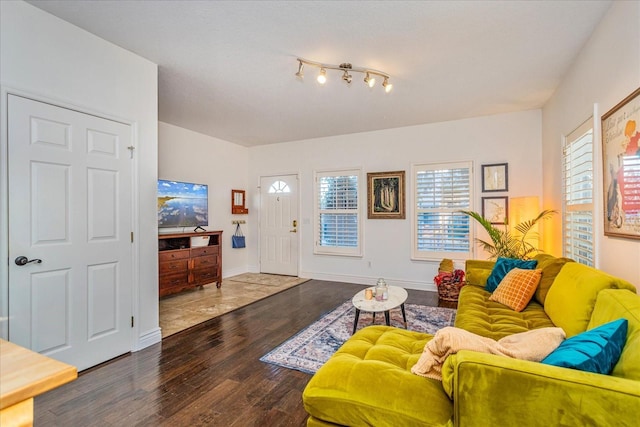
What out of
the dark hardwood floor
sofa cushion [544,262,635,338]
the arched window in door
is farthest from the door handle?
the arched window in door

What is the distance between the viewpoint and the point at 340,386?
136 centimetres

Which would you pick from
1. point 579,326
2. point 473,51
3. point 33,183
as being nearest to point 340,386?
point 579,326

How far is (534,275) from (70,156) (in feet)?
12.7

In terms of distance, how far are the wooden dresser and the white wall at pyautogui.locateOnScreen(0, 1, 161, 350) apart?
1.43 m

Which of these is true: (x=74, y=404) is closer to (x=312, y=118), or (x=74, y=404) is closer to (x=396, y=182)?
(x=312, y=118)

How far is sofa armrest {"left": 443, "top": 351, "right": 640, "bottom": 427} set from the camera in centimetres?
93

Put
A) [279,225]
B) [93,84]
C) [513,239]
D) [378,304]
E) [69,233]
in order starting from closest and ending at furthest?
[69,233] < [93,84] < [378,304] < [513,239] < [279,225]

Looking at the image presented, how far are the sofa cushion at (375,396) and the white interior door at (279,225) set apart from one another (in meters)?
4.52

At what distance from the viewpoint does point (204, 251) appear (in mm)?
4926

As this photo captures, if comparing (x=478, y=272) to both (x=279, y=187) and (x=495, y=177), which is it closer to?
(x=495, y=177)

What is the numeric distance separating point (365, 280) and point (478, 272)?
2.29 m

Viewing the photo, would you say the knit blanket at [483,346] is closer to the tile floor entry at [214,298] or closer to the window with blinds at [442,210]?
the tile floor entry at [214,298]

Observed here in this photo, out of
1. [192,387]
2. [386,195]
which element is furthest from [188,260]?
[386,195]

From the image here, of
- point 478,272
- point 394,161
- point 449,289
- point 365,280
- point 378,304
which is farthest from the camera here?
point 365,280
